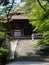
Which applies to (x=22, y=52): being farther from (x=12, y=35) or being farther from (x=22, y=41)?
(x=12, y=35)

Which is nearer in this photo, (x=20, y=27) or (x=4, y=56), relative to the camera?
(x=4, y=56)

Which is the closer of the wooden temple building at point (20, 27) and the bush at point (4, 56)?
the bush at point (4, 56)

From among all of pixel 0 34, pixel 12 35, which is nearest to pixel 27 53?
pixel 0 34

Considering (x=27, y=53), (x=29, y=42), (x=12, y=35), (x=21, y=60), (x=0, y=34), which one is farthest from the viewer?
(x=12, y=35)

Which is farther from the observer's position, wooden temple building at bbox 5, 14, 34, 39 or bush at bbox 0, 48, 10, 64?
wooden temple building at bbox 5, 14, 34, 39

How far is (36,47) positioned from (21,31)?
22.5ft

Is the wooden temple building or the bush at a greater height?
the bush

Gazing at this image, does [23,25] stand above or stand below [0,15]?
below

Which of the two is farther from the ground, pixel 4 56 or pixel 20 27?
pixel 4 56

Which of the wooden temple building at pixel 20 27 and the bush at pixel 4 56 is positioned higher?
the bush at pixel 4 56

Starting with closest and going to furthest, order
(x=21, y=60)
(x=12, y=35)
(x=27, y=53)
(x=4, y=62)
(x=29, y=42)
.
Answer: (x=4, y=62), (x=21, y=60), (x=27, y=53), (x=29, y=42), (x=12, y=35)

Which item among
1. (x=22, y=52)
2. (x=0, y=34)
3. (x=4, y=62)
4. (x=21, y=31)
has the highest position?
(x=0, y=34)

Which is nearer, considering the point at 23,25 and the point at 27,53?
the point at 27,53

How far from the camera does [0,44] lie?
652 inches
